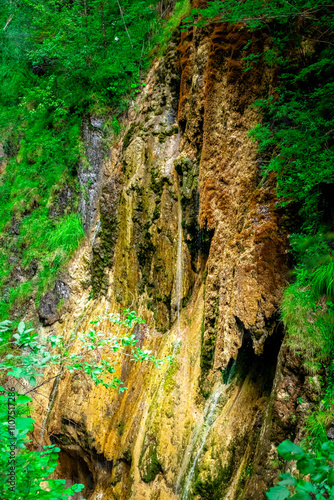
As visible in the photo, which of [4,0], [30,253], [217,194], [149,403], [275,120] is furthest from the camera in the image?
[4,0]

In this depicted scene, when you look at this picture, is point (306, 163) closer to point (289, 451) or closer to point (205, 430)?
point (289, 451)

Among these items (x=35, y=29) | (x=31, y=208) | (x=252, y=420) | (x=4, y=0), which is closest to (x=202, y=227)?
→ (x=252, y=420)

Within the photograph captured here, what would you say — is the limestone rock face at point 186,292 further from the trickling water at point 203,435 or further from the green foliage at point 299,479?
the green foliage at point 299,479

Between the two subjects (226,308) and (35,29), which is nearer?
(226,308)

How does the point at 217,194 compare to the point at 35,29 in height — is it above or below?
below

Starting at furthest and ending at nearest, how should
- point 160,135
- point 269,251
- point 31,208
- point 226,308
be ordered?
point 31,208
point 160,135
point 226,308
point 269,251

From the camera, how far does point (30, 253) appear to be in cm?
1105

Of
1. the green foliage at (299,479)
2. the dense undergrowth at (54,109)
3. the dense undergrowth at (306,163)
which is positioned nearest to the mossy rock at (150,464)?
the dense undergrowth at (306,163)

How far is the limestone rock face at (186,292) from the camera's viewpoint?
4270 millimetres

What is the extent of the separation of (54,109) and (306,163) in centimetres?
1114

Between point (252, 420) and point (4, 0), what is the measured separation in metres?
18.0

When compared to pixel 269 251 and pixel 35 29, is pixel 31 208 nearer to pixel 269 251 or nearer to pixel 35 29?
pixel 35 29

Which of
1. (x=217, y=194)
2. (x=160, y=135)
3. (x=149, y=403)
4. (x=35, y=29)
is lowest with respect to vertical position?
(x=149, y=403)

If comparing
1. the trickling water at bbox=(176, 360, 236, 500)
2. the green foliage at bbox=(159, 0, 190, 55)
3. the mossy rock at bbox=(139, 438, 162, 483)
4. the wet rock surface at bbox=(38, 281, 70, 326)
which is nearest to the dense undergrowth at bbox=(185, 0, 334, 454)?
the trickling water at bbox=(176, 360, 236, 500)
